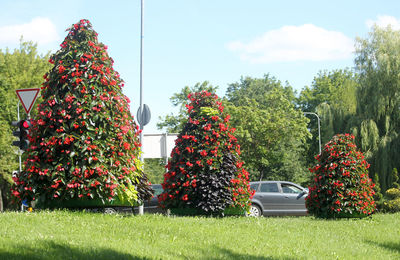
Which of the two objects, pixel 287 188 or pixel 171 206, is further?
pixel 287 188

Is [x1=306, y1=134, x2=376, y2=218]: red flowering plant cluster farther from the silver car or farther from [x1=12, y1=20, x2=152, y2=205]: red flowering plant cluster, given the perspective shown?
[x1=12, y1=20, x2=152, y2=205]: red flowering plant cluster

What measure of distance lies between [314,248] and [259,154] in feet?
117

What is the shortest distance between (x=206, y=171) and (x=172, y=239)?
4064mm

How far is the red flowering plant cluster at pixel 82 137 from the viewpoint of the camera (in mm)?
9477

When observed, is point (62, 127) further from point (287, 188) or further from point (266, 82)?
point (266, 82)

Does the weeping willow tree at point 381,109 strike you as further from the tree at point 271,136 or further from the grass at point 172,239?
the grass at point 172,239

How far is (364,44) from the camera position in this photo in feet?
99.4

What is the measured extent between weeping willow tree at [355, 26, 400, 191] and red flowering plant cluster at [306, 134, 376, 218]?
13258 millimetres

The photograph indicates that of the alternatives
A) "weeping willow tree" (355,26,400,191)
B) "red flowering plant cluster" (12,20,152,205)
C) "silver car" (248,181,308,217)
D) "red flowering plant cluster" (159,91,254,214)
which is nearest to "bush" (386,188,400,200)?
"silver car" (248,181,308,217)

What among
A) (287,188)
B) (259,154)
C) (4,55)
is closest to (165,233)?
(287,188)

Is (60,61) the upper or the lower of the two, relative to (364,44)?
lower

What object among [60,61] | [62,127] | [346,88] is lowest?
[62,127]

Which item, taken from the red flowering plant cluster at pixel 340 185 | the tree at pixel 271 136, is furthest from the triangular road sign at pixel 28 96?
the tree at pixel 271 136

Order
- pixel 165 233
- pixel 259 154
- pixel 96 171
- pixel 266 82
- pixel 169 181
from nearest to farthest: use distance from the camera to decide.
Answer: pixel 165 233 < pixel 96 171 < pixel 169 181 < pixel 259 154 < pixel 266 82
